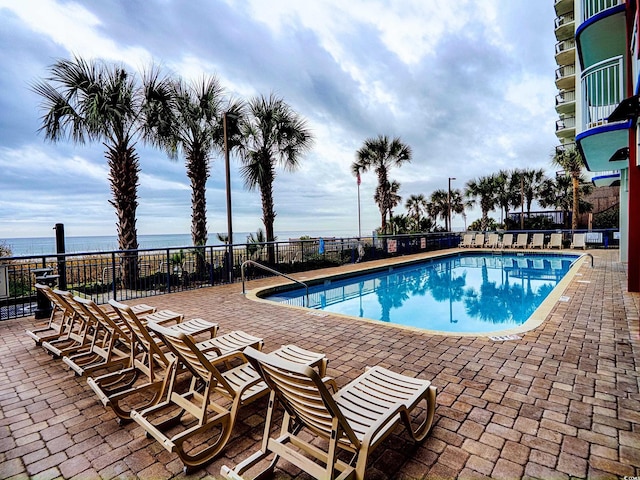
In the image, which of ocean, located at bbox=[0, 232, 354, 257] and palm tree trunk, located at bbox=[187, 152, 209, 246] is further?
palm tree trunk, located at bbox=[187, 152, 209, 246]

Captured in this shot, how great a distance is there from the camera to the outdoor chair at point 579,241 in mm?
16906

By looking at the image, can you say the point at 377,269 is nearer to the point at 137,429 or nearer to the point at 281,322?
the point at 281,322

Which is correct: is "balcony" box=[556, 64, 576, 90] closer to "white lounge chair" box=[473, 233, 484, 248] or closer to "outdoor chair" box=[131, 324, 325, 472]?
"white lounge chair" box=[473, 233, 484, 248]

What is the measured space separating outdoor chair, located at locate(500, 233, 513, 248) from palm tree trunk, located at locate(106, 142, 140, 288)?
1832 centimetres

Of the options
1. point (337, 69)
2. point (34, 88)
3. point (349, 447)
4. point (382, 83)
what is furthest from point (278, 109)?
point (349, 447)

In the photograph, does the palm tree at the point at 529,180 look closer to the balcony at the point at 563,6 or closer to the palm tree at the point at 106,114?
the balcony at the point at 563,6

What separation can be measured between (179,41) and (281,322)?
9997mm

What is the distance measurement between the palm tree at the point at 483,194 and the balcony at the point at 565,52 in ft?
40.4

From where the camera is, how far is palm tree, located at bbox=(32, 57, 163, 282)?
819 cm

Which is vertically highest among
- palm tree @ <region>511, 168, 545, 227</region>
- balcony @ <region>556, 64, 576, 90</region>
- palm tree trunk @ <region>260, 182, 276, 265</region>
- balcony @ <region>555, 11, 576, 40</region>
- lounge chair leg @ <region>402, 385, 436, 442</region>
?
balcony @ <region>555, 11, 576, 40</region>

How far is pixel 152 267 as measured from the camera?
845cm

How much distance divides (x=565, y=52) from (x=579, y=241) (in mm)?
21024

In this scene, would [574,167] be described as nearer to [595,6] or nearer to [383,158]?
[383,158]

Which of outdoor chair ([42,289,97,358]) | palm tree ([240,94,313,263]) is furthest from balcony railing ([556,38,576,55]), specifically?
outdoor chair ([42,289,97,358])
